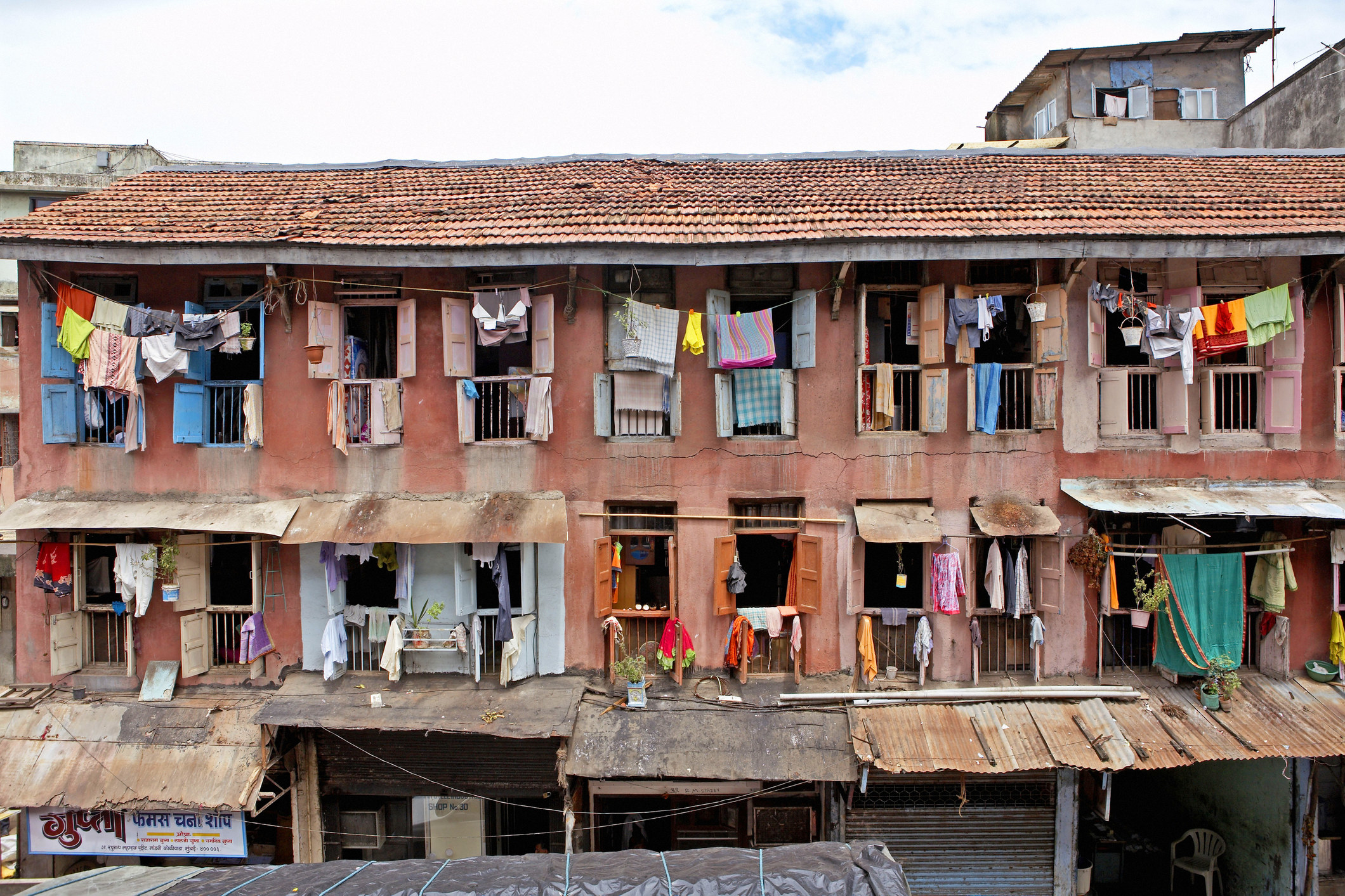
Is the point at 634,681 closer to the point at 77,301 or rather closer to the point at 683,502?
the point at 683,502

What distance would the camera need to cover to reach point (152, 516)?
9.74m

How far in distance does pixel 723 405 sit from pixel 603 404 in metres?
1.65

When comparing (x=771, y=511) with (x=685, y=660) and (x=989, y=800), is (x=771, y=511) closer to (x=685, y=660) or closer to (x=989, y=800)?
(x=685, y=660)

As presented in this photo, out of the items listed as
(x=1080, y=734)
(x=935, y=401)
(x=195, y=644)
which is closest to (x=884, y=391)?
(x=935, y=401)

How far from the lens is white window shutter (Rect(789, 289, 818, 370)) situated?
9758 mm

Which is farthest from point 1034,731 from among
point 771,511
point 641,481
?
point 641,481

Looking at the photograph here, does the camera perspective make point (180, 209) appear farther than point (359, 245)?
Yes

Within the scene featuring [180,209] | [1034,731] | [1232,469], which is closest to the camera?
[1034,731]

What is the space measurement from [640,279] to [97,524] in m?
7.91

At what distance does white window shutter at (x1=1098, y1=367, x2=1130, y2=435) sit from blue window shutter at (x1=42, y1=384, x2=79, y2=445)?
14.3 m

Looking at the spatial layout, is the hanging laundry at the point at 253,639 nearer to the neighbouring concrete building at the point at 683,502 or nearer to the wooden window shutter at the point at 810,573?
the neighbouring concrete building at the point at 683,502

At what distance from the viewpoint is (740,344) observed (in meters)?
9.67

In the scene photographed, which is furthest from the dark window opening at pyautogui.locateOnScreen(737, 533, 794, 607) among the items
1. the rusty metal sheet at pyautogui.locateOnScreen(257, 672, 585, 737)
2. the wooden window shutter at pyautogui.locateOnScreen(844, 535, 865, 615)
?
the rusty metal sheet at pyautogui.locateOnScreen(257, 672, 585, 737)

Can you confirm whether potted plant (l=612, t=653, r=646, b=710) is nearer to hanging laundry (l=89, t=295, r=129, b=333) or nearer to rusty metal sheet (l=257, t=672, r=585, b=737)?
rusty metal sheet (l=257, t=672, r=585, b=737)
